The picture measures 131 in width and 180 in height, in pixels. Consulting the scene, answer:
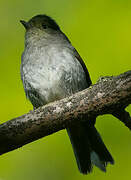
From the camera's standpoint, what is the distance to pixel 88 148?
5.31 m

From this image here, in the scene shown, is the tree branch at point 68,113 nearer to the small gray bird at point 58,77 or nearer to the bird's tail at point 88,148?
the small gray bird at point 58,77

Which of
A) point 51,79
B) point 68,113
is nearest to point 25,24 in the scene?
point 51,79

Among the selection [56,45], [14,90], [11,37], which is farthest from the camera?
[11,37]

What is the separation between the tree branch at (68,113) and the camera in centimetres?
367

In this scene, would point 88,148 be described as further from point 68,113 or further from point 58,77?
point 68,113

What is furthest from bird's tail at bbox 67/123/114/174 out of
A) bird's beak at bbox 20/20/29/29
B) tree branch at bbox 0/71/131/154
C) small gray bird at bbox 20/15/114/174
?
bird's beak at bbox 20/20/29/29

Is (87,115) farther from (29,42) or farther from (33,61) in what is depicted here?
(29,42)

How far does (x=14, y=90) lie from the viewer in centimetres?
563

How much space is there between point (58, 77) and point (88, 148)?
116 cm

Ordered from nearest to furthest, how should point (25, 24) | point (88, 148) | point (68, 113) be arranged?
point (68, 113) < point (88, 148) < point (25, 24)

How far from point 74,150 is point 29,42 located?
1.70 meters

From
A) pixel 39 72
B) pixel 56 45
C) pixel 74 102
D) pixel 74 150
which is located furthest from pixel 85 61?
pixel 74 102

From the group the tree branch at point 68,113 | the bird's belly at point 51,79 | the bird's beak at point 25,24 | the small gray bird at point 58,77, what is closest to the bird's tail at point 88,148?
the small gray bird at point 58,77

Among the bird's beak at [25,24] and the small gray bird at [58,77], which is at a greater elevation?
the bird's beak at [25,24]
